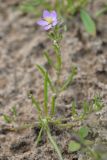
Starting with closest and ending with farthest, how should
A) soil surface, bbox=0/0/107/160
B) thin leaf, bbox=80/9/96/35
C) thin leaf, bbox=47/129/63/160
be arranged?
1. thin leaf, bbox=47/129/63/160
2. soil surface, bbox=0/0/107/160
3. thin leaf, bbox=80/9/96/35

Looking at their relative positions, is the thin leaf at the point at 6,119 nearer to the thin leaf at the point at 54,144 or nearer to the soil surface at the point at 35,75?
the soil surface at the point at 35,75

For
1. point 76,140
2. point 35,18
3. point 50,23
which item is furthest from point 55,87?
point 35,18

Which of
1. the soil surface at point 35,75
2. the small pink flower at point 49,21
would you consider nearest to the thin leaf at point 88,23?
the soil surface at point 35,75

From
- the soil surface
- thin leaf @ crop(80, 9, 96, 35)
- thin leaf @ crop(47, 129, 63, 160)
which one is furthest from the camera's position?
thin leaf @ crop(80, 9, 96, 35)

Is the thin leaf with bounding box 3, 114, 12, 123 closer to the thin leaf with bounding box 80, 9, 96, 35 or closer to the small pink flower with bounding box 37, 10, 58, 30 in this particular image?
the small pink flower with bounding box 37, 10, 58, 30

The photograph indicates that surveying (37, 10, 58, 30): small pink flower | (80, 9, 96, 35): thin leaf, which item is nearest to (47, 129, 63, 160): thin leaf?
(37, 10, 58, 30): small pink flower

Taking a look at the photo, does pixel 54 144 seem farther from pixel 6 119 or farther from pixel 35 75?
pixel 35 75

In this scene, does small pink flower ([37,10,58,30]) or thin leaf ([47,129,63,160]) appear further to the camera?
small pink flower ([37,10,58,30])

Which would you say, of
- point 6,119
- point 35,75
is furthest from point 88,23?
point 6,119
